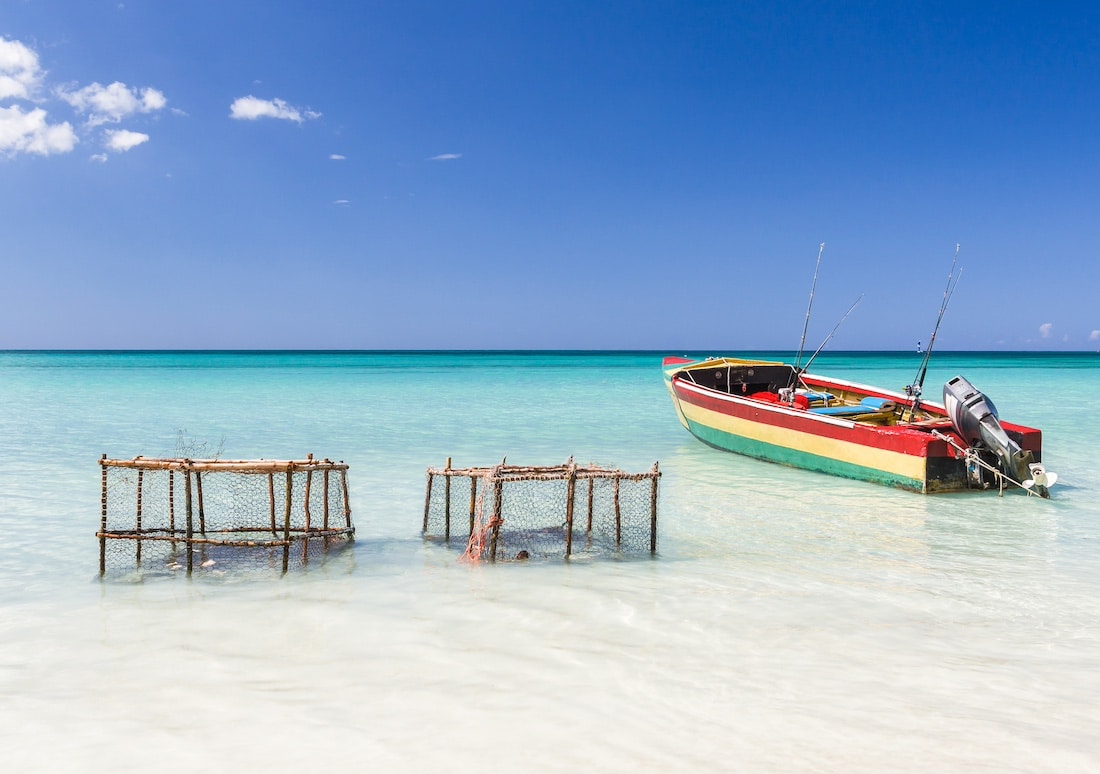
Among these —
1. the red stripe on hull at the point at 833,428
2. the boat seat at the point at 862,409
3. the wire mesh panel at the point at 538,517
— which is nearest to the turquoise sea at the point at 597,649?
the wire mesh panel at the point at 538,517

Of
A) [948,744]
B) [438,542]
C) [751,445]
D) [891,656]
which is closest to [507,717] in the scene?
[948,744]

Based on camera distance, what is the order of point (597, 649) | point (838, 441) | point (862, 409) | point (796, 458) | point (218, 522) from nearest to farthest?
point (597, 649), point (218, 522), point (838, 441), point (796, 458), point (862, 409)

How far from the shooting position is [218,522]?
989 centimetres

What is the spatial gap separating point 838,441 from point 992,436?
7.59ft

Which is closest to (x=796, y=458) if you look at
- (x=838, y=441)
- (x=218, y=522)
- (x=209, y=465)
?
(x=838, y=441)

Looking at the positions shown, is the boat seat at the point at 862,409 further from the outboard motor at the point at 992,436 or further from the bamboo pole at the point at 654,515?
the bamboo pole at the point at 654,515

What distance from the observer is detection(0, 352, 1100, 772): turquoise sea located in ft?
14.6

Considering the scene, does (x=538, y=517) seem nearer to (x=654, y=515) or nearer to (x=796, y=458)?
(x=654, y=515)

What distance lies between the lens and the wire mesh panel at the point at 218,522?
7.25 meters

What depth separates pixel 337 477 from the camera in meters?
12.0

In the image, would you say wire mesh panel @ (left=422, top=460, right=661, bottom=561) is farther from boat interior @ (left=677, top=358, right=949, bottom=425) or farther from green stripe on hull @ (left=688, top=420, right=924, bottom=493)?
boat interior @ (left=677, top=358, right=949, bottom=425)

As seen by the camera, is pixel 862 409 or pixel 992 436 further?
pixel 862 409

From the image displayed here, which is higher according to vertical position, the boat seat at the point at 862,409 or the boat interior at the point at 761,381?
the boat interior at the point at 761,381

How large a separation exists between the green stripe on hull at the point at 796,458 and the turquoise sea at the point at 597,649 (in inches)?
23.1
